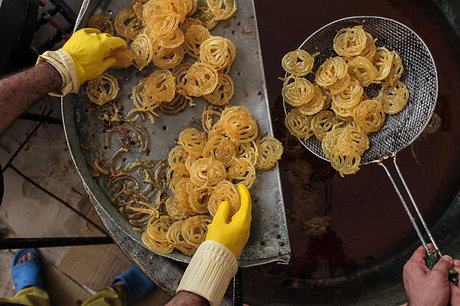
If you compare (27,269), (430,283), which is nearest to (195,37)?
(430,283)

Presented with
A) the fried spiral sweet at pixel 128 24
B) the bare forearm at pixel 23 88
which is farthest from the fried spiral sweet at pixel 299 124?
the bare forearm at pixel 23 88

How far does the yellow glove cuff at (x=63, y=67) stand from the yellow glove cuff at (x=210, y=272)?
1126 millimetres

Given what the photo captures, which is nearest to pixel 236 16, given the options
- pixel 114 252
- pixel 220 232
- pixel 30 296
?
pixel 220 232

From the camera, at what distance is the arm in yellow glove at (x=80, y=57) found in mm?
1944

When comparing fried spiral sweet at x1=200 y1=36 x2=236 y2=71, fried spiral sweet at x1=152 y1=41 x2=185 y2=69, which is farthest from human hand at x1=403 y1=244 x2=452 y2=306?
fried spiral sweet at x1=152 y1=41 x2=185 y2=69

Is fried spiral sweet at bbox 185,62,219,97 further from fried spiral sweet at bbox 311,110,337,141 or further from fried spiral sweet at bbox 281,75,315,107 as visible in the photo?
fried spiral sweet at bbox 311,110,337,141

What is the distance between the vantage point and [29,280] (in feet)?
10.1

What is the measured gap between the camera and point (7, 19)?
211 centimetres

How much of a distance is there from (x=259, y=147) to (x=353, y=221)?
1.23 m

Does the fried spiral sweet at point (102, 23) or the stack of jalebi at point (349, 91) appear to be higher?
the fried spiral sweet at point (102, 23)

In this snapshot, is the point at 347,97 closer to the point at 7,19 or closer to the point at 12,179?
the point at 7,19

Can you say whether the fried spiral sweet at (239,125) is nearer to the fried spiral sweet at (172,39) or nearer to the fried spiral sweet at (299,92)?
the fried spiral sweet at (299,92)

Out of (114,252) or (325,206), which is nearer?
(325,206)

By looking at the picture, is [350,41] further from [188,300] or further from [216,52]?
[188,300]
